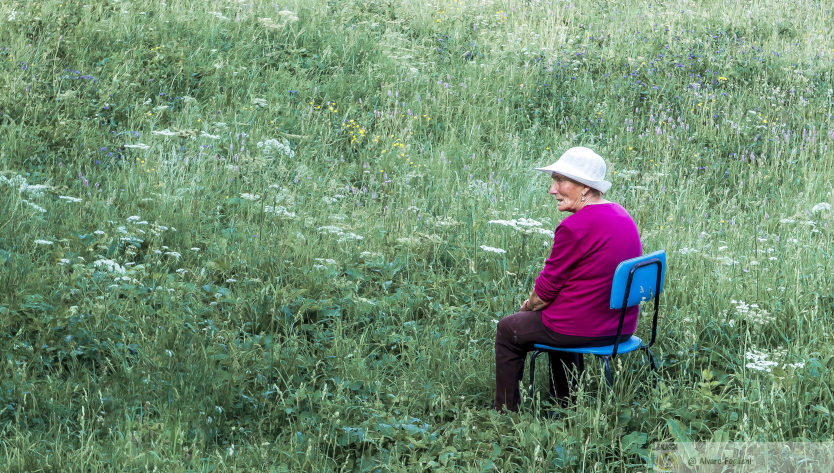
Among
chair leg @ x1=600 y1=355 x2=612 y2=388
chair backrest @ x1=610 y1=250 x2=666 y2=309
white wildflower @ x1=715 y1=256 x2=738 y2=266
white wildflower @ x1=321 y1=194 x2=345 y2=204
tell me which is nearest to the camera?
chair backrest @ x1=610 y1=250 x2=666 y2=309

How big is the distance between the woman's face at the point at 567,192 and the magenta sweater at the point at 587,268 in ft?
0.47

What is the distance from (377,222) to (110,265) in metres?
2.32

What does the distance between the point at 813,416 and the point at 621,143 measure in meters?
5.30

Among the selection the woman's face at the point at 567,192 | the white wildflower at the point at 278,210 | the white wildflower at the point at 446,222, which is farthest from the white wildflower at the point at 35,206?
the woman's face at the point at 567,192

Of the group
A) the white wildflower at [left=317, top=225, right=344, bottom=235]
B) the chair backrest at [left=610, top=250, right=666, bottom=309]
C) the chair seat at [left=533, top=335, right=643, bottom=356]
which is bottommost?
the white wildflower at [left=317, top=225, right=344, bottom=235]

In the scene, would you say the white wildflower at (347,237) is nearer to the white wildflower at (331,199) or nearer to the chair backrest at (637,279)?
the white wildflower at (331,199)

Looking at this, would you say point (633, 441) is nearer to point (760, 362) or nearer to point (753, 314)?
point (760, 362)

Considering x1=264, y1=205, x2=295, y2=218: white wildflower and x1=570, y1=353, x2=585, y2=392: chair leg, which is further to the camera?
x1=264, y1=205, x2=295, y2=218: white wildflower

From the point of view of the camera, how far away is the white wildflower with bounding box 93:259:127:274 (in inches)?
197

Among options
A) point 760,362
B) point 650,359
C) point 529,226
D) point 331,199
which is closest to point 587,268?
point 650,359

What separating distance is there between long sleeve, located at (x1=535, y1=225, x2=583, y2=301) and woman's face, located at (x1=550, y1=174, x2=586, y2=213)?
218 mm

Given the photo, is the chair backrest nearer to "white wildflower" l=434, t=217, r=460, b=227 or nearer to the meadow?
the meadow

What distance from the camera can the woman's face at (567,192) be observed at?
168 inches

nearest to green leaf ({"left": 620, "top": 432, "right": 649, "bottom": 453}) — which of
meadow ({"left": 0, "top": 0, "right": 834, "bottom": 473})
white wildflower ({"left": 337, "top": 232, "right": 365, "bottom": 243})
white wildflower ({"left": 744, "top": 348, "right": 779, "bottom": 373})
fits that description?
meadow ({"left": 0, "top": 0, "right": 834, "bottom": 473})
